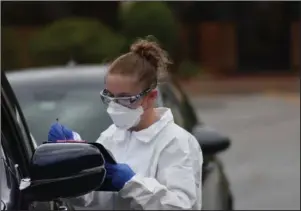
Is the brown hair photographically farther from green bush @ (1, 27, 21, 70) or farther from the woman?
green bush @ (1, 27, 21, 70)

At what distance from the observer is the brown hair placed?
267cm

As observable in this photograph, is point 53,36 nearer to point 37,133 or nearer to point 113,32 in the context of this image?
point 113,32

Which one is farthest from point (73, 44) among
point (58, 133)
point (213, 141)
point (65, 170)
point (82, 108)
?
point (65, 170)

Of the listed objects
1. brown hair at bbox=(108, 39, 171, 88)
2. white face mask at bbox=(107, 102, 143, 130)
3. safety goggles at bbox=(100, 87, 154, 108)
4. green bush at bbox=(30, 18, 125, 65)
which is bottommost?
green bush at bbox=(30, 18, 125, 65)

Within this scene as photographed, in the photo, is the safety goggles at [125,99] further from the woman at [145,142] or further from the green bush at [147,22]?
the green bush at [147,22]

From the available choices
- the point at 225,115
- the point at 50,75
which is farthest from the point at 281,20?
the point at 50,75

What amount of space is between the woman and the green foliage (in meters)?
20.8

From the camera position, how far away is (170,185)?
274 cm

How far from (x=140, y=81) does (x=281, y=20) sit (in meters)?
22.4

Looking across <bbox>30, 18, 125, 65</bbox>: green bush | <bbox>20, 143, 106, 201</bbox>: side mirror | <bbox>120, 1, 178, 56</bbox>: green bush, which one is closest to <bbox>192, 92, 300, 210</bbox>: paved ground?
<bbox>120, 1, 178, 56</bbox>: green bush

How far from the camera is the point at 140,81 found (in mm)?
2666

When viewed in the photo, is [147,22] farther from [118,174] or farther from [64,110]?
[118,174]

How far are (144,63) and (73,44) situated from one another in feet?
52.9

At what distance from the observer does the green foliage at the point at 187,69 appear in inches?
934
